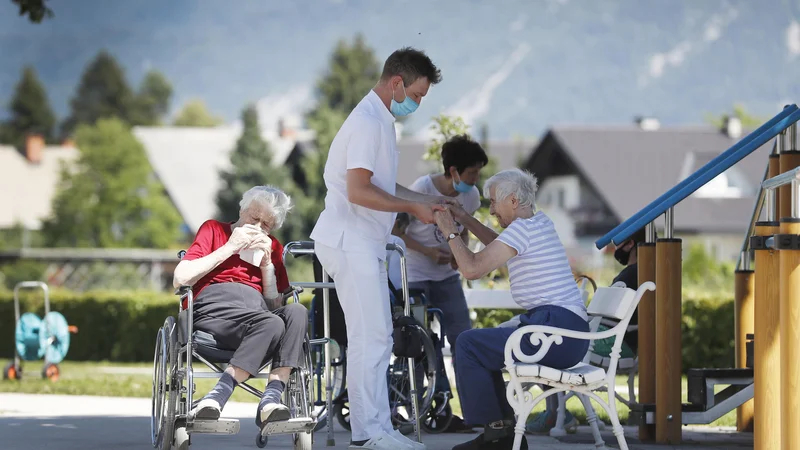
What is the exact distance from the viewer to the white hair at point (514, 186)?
6.06 m

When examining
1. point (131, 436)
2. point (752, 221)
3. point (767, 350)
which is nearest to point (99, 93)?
point (131, 436)

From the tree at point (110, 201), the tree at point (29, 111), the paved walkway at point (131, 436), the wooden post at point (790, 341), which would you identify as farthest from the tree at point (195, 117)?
the wooden post at point (790, 341)

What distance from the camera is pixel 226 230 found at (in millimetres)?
6531

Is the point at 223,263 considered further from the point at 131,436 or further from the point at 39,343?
the point at 39,343

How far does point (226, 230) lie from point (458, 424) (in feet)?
6.81

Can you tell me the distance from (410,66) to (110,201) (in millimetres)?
78297

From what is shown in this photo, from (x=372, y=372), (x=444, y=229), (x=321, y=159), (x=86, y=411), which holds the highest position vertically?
(x=321, y=159)

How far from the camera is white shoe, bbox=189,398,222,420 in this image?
5711 millimetres

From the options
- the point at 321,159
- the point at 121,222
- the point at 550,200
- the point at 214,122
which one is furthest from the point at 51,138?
the point at 550,200

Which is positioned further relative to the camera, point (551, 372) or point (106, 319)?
point (106, 319)

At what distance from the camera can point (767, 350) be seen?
5449 millimetres

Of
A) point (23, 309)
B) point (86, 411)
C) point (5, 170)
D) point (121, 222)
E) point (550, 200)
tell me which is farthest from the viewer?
point (5, 170)

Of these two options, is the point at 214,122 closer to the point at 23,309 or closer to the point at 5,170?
the point at 5,170

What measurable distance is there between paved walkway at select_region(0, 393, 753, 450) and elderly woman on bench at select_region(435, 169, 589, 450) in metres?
0.89
